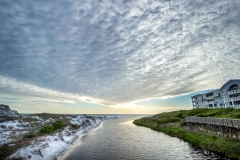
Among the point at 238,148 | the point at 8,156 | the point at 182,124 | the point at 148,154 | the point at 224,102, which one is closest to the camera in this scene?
the point at 8,156

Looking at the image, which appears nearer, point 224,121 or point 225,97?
point 224,121

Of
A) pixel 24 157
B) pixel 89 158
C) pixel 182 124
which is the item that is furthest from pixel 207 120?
pixel 24 157

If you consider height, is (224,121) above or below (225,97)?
below

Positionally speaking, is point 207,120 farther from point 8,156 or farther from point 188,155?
point 8,156

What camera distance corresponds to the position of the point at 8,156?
21.8 m

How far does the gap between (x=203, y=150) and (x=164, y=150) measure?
767 centimetres

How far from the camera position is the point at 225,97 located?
75000mm

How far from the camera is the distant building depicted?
6812 centimetres

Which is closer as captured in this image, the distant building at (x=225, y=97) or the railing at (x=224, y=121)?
the railing at (x=224, y=121)

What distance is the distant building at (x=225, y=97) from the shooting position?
68.1 metres

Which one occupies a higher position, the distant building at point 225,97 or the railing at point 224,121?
the distant building at point 225,97

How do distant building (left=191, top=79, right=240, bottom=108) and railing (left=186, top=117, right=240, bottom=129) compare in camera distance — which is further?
distant building (left=191, top=79, right=240, bottom=108)

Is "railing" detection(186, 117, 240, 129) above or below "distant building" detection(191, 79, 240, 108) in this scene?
below

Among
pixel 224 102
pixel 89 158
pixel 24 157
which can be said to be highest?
pixel 224 102
